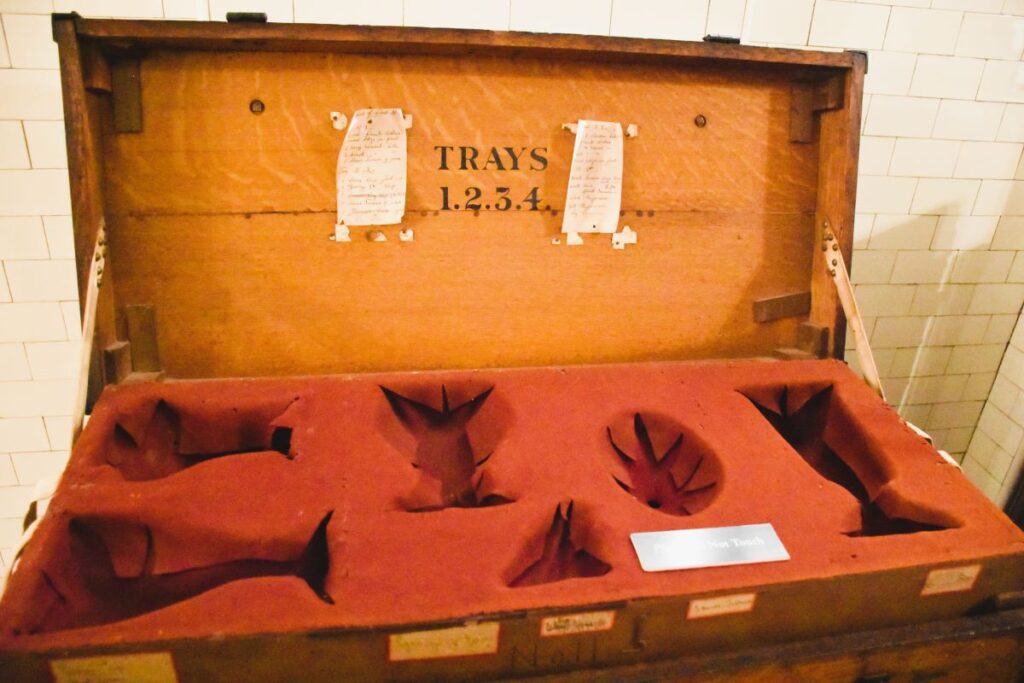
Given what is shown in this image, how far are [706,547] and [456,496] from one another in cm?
55

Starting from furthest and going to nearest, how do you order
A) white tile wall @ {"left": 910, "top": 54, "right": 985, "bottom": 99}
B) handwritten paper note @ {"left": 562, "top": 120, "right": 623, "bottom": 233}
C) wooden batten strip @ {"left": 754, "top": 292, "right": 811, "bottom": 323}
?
white tile wall @ {"left": 910, "top": 54, "right": 985, "bottom": 99}, wooden batten strip @ {"left": 754, "top": 292, "right": 811, "bottom": 323}, handwritten paper note @ {"left": 562, "top": 120, "right": 623, "bottom": 233}

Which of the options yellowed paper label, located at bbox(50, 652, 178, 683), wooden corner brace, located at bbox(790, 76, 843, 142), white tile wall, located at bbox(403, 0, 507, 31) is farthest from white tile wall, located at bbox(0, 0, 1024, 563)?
yellowed paper label, located at bbox(50, 652, 178, 683)

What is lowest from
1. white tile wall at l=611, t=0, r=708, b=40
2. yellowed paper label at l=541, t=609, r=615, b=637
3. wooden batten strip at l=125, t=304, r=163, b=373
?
yellowed paper label at l=541, t=609, r=615, b=637

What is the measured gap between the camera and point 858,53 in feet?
4.57

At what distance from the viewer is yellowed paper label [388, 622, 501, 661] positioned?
32.0 inches

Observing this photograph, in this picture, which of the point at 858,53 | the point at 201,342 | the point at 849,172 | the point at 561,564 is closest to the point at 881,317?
the point at 849,172

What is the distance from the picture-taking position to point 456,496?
51.3 inches

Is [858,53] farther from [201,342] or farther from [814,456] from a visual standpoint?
[201,342]

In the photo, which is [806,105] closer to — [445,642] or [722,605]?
[722,605]

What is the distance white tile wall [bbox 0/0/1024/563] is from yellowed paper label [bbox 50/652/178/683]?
143 centimetres

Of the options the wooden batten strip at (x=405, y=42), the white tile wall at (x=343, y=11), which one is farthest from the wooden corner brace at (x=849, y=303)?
the white tile wall at (x=343, y=11)

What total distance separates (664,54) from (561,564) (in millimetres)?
1065

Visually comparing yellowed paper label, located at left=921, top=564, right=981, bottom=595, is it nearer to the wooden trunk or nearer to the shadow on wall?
the wooden trunk

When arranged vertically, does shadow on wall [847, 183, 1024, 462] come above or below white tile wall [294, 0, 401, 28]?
below
